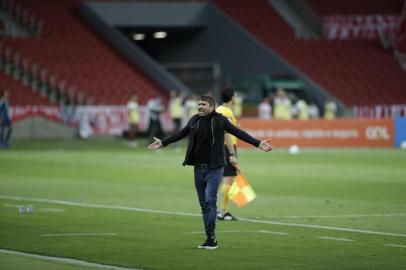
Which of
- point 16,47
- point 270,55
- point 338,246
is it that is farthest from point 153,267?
point 270,55

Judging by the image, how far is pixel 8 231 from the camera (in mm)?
18250

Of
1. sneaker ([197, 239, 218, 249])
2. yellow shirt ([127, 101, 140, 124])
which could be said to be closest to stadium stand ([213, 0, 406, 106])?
yellow shirt ([127, 101, 140, 124])

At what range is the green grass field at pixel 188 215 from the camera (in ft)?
49.6

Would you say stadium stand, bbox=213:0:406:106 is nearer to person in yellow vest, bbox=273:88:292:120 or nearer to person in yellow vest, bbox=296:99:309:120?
person in yellow vest, bbox=296:99:309:120

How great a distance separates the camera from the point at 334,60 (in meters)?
64.2

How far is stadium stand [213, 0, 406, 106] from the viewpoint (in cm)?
6231

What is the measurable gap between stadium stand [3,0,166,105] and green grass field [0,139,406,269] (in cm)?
1759

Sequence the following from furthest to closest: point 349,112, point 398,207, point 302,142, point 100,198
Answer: point 349,112, point 302,142, point 100,198, point 398,207

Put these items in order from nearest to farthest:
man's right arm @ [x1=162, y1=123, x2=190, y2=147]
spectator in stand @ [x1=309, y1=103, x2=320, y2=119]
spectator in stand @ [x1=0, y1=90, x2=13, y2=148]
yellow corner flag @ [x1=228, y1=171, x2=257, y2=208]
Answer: man's right arm @ [x1=162, y1=123, x2=190, y2=147], yellow corner flag @ [x1=228, y1=171, x2=257, y2=208], spectator in stand @ [x1=0, y1=90, x2=13, y2=148], spectator in stand @ [x1=309, y1=103, x2=320, y2=119]

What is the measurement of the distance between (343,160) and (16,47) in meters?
22.3

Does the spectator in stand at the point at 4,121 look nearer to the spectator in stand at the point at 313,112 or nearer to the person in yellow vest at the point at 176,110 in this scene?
the person in yellow vest at the point at 176,110

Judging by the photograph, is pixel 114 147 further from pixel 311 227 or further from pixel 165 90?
pixel 311 227

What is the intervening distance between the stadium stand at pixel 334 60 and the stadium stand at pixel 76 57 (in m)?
7.39

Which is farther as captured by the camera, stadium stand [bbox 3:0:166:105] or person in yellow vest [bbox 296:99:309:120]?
stadium stand [bbox 3:0:166:105]
